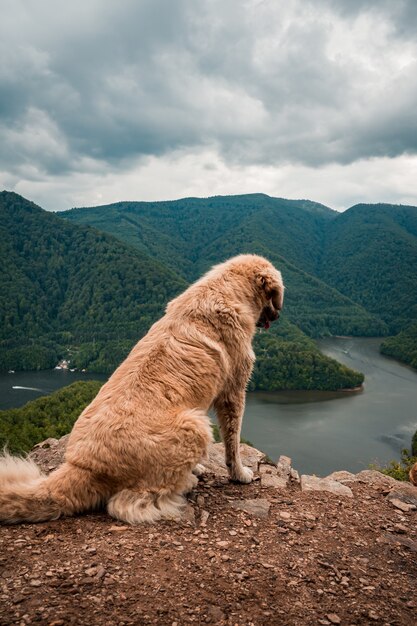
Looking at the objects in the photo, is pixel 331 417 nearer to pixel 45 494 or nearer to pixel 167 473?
pixel 167 473

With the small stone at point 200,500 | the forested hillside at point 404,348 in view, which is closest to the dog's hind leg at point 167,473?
the small stone at point 200,500

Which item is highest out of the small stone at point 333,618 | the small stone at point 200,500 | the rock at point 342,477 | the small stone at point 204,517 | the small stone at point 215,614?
the small stone at point 215,614

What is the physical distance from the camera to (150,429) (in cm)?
395

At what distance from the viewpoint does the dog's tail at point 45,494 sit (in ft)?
12.8

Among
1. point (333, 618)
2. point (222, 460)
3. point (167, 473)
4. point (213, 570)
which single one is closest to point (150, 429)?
point (167, 473)

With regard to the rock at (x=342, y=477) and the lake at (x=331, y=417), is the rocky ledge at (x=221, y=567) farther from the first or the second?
the lake at (x=331, y=417)

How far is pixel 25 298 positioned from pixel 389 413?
13629 centimetres

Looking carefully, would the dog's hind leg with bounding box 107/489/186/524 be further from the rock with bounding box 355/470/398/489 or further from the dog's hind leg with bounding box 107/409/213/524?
the rock with bounding box 355/470/398/489

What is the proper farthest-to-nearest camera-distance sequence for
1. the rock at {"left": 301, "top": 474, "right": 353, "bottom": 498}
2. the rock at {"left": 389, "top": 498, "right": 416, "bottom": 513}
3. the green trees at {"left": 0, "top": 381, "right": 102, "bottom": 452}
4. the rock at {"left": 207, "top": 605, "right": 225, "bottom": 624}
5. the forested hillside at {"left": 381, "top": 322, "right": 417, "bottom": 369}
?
the forested hillside at {"left": 381, "top": 322, "right": 417, "bottom": 369} < the green trees at {"left": 0, "top": 381, "right": 102, "bottom": 452} < the rock at {"left": 301, "top": 474, "right": 353, "bottom": 498} < the rock at {"left": 389, "top": 498, "right": 416, "bottom": 513} < the rock at {"left": 207, "top": 605, "right": 225, "bottom": 624}

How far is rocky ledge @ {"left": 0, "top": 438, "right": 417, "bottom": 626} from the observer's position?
2969 mm

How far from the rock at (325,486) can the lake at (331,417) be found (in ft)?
143

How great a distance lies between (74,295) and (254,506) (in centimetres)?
17135

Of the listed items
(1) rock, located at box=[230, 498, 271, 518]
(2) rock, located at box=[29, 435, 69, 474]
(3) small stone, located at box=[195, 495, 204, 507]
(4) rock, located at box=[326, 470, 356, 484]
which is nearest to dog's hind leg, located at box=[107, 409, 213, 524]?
(3) small stone, located at box=[195, 495, 204, 507]

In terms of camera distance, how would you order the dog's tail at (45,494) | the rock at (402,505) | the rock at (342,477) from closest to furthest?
the dog's tail at (45,494)
the rock at (402,505)
the rock at (342,477)
